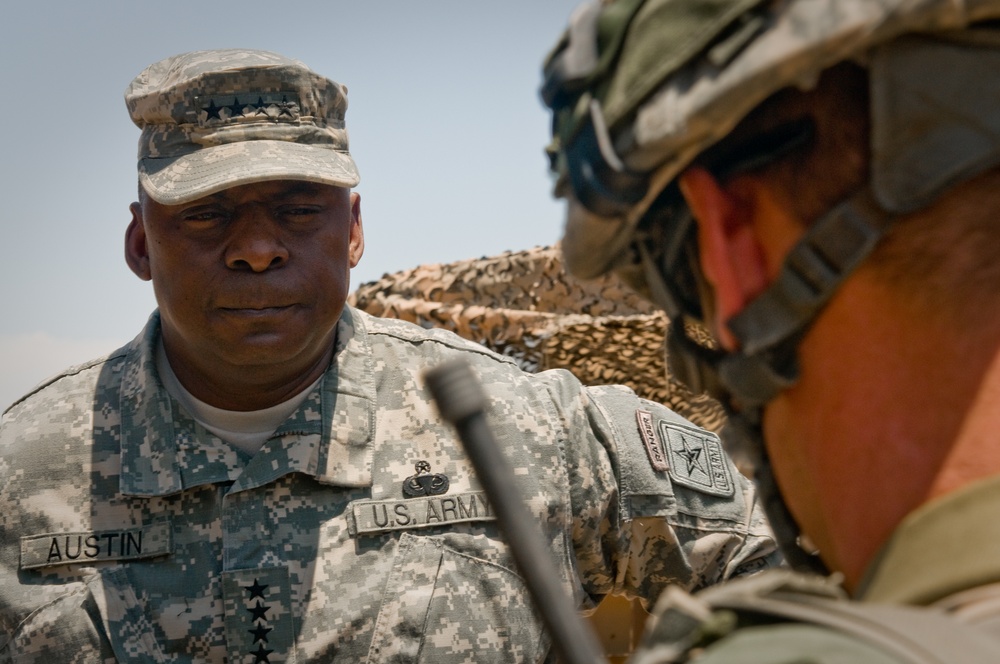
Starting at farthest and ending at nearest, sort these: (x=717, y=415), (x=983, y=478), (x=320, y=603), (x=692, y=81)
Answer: (x=717, y=415) < (x=320, y=603) < (x=692, y=81) < (x=983, y=478)

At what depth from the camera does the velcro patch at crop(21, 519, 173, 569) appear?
278 cm

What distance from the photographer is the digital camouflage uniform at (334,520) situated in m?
2.71

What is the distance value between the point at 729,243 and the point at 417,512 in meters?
1.86

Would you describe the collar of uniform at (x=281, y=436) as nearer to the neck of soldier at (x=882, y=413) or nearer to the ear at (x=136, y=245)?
the ear at (x=136, y=245)

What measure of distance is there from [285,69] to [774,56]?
2.17 metres

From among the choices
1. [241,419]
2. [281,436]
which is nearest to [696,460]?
[281,436]

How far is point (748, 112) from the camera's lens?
1121 millimetres

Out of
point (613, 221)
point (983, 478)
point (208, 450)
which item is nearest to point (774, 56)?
point (613, 221)

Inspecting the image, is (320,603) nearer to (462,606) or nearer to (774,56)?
(462,606)

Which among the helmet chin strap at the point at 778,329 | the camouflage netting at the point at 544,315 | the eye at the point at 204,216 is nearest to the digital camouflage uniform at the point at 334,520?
the eye at the point at 204,216

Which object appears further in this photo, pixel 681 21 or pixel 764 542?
pixel 764 542

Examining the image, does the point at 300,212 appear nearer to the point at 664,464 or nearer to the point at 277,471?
the point at 277,471

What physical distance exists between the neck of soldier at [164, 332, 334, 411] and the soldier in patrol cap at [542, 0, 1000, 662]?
185 cm

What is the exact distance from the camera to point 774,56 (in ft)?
3.34
